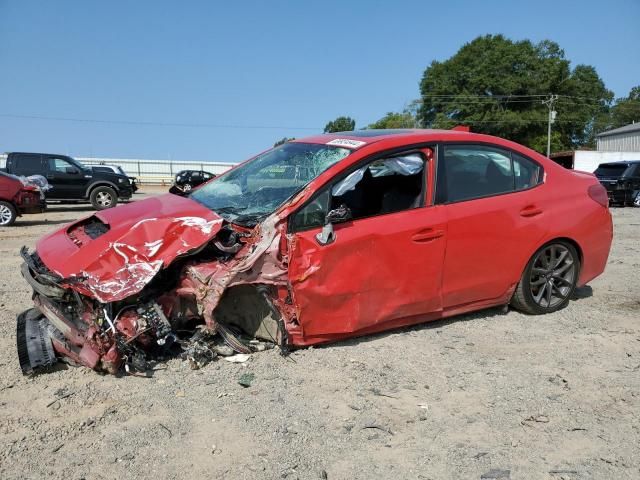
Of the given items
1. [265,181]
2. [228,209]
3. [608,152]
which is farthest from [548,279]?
[608,152]

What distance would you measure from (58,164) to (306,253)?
1571 centimetres

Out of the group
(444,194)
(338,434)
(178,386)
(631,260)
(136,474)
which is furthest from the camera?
(631,260)

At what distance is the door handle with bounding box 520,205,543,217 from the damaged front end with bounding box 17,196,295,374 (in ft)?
7.35

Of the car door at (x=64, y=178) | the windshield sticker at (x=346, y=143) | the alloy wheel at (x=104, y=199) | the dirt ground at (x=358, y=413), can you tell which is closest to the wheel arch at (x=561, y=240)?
the dirt ground at (x=358, y=413)

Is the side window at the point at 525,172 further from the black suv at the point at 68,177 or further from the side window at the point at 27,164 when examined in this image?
the side window at the point at 27,164

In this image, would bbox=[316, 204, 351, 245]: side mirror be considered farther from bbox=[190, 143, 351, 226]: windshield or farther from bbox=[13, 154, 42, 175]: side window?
bbox=[13, 154, 42, 175]: side window

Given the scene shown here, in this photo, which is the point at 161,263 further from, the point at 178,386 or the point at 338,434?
the point at 338,434

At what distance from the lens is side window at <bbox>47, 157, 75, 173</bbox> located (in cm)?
1692

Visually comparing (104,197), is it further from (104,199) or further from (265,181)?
(265,181)

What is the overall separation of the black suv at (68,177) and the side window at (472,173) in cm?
1470

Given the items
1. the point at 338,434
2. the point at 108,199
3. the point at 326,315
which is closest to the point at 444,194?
the point at 326,315

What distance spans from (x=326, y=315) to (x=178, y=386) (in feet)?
3.68

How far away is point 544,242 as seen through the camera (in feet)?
15.9

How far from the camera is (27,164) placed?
16.7 meters
